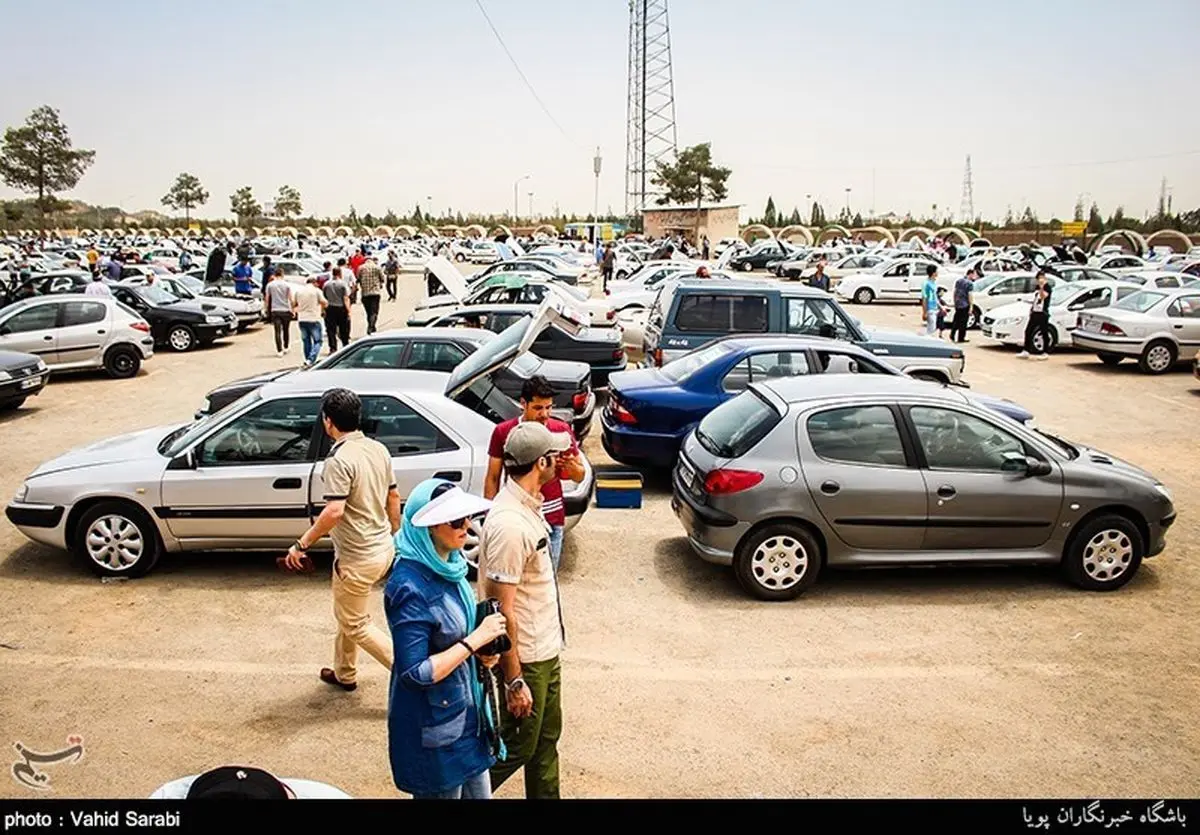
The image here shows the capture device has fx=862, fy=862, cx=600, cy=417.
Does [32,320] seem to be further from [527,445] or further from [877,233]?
[877,233]

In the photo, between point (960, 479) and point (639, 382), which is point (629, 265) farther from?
point (960, 479)

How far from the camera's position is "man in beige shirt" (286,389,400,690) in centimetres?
463

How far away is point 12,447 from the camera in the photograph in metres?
11.0

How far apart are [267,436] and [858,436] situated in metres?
4.54

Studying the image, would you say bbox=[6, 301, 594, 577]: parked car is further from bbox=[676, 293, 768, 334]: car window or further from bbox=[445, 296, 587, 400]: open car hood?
bbox=[676, 293, 768, 334]: car window

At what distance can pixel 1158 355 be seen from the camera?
1647 centimetres

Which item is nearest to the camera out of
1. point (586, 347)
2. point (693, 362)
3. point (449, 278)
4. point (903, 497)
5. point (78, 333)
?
point (903, 497)

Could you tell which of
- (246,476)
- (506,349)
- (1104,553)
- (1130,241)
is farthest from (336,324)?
(1130,241)

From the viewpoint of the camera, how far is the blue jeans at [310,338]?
15883mm

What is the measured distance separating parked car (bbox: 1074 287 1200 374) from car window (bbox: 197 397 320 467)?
1568 centimetres

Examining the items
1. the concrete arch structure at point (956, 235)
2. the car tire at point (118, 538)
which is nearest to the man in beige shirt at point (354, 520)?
the car tire at point (118, 538)

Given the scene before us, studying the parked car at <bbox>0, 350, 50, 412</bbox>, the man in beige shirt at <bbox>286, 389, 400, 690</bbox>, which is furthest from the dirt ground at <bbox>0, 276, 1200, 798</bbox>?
the parked car at <bbox>0, 350, 50, 412</bbox>

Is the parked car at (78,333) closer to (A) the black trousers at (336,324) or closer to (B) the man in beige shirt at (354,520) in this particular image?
(A) the black trousers at (336,324)
